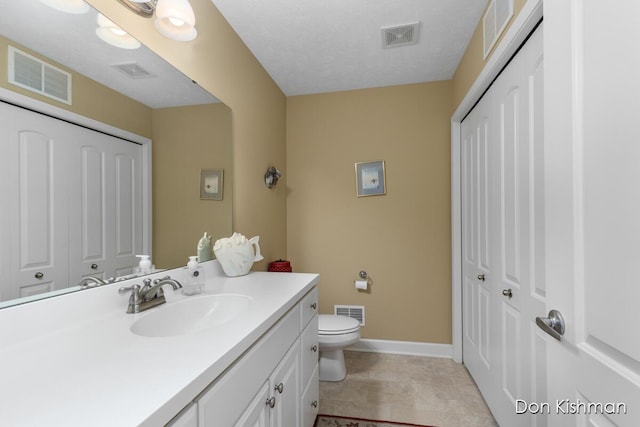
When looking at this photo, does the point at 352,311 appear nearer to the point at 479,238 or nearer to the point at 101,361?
the point at 479,238

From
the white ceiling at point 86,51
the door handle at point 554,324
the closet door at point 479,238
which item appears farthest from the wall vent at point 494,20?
the white ceiling at point 86,51

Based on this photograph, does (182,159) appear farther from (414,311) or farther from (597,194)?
(414,311)

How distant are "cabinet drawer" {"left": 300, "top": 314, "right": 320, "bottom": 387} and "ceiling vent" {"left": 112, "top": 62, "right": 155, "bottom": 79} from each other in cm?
133

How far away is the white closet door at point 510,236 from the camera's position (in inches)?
46.5

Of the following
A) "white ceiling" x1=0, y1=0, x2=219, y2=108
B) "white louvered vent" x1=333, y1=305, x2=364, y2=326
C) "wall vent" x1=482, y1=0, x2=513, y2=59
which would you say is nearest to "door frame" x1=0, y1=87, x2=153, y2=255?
"white ceiling" x1=0, y1=0, x2=219, y2=108

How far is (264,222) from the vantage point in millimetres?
2287

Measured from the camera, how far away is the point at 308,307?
1.47 metres

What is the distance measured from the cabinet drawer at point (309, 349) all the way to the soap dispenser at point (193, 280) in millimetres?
533

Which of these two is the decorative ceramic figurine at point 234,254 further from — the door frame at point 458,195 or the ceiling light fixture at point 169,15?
the door frame at point 458,195

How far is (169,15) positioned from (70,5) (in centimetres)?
34

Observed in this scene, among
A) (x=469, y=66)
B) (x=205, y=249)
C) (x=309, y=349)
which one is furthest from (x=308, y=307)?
(x=469, y=66)

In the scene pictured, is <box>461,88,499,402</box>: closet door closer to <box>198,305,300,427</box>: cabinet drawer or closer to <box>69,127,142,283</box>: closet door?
<box>198,305,300,427</box>: cabinet drawer

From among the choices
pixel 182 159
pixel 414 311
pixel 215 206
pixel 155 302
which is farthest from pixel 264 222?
pixel 414 311

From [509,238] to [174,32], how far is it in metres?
1.82
